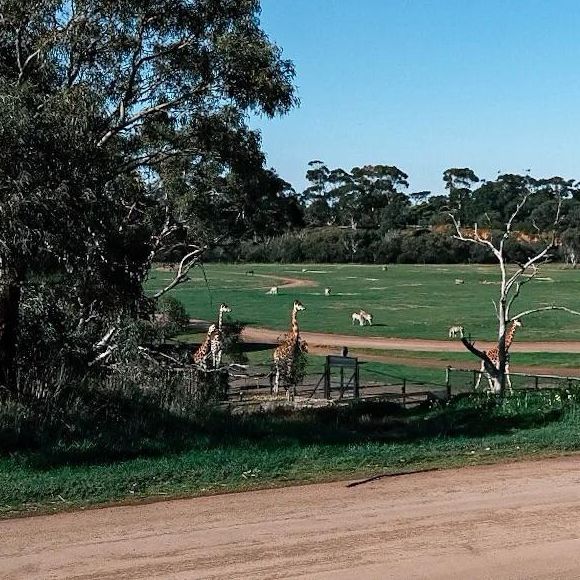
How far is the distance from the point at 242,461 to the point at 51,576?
3846mm

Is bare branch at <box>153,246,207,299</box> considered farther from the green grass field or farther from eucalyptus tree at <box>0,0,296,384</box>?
the green grass field

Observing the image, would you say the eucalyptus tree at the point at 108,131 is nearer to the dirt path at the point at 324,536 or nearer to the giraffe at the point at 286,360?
the dirt path at the point at 324,536

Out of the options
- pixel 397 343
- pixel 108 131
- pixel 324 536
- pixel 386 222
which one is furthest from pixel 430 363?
pixel 386 222

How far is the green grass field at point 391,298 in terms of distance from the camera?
52.3 metres

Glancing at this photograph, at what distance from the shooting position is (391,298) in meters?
74.1

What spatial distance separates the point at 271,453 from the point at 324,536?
314 centimetres

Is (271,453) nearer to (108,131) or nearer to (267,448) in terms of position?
(267,448)

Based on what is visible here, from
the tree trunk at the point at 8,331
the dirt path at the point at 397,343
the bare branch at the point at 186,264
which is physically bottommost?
the dirt path at the point at 397,343

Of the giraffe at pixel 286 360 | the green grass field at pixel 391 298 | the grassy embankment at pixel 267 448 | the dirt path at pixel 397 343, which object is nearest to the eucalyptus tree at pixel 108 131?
the grassy embankment at pixel 267 448

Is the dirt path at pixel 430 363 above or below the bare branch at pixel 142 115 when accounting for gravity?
below

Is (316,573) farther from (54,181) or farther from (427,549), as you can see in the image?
(54,181)

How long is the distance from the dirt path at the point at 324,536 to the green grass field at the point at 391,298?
83.5 feet

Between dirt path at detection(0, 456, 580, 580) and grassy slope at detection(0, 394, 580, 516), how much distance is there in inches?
22.8

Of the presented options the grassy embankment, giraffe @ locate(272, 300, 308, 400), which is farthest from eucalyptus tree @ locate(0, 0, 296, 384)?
giraffe @ locate(272, 300, 308, 400)
